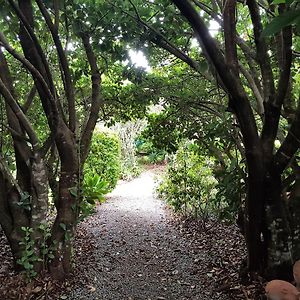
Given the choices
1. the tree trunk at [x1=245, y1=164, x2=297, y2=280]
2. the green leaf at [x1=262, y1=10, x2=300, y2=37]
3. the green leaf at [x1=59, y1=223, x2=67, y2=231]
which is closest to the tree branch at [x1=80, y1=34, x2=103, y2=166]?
the green leaf at [x1=59, y1=223, x2=67, y2=231]

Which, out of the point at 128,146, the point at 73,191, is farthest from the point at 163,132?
the point at 128,146

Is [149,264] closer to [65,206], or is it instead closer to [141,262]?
[141,262]

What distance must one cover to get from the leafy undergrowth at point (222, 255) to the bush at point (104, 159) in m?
5.62

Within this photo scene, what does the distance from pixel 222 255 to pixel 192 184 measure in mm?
3197

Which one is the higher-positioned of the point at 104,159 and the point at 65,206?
the point at 104,159

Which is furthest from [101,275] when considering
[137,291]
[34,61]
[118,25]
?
[118,25]

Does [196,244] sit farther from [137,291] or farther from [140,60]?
[140,60]

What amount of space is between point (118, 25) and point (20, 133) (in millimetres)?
1858

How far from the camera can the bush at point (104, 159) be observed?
14023mm

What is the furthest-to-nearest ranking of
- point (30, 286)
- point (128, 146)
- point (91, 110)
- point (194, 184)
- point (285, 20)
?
1. point (128, 146)
2. point (194, 184)
3. point (91, 110)
4. point (30, 286)
5. point (285, 20)

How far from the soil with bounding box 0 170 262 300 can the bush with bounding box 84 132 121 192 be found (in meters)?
4.74

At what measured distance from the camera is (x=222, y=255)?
5676 mm

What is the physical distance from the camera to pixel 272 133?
144 inches

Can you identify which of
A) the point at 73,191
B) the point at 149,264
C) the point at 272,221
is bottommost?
the point at 149,264
